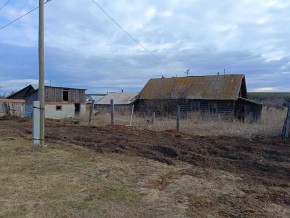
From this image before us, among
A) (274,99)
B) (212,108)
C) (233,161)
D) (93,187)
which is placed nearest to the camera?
(93,187)

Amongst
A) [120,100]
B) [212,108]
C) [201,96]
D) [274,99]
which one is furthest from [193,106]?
[274,99]

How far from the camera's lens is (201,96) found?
122 feet

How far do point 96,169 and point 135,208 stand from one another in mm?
2805

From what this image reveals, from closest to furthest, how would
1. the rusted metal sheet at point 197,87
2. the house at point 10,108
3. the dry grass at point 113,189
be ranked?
the dry grass at point 113,189
the house at point 10,108
the rusted metal sheet at point 197,87

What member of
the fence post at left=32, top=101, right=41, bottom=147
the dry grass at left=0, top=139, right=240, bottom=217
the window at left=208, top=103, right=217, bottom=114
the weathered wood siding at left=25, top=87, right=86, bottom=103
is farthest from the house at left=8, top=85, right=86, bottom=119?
the dry grass at left=0, top=139, right=240, bottom=217

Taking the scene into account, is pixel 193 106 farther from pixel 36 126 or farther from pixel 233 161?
pixel 233 161

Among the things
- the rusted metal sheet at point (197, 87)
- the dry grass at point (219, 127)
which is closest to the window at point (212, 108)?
the rusted metal sheet at point (197, 87)

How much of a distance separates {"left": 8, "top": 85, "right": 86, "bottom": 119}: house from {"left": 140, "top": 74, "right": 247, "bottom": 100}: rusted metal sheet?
9.99 metres

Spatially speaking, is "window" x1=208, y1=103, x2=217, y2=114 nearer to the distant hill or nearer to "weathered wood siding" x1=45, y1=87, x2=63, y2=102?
the distant hill

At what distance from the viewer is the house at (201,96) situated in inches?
1404

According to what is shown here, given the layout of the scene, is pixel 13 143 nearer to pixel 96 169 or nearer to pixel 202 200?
pixel 96 169

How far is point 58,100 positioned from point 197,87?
709 inches

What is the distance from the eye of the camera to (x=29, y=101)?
139ft

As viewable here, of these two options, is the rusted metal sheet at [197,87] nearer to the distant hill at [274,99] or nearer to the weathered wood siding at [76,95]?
the distant hill at [274,99]
